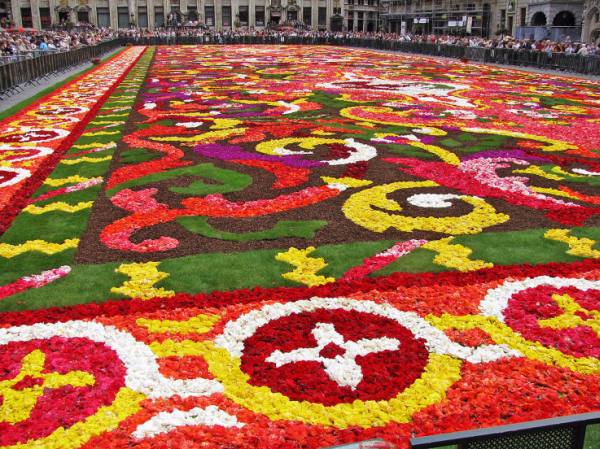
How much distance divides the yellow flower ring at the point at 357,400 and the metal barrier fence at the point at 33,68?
1353cm

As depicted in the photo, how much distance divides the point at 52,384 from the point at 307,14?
80.7 metres

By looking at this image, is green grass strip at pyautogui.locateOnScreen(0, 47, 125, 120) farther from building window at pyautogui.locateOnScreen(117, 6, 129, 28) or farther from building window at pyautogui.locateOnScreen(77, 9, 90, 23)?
building window at pyautogui.locateOnScreen(77, 9, 90, 23)

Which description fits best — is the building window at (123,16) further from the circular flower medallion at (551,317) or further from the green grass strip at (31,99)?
the circular flower medallion at (551,317)

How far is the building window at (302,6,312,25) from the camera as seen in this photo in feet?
256

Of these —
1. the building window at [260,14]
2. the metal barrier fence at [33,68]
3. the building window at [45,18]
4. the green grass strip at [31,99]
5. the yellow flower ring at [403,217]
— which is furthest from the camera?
the building window at [260,14]

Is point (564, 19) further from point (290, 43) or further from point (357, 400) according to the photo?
point (357, 400)

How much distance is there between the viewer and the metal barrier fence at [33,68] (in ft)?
49.6

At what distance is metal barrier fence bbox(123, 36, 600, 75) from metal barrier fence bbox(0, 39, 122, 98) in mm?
17671

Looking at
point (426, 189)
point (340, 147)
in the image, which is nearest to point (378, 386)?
point (426, 189)

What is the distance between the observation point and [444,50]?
3206 centimetres

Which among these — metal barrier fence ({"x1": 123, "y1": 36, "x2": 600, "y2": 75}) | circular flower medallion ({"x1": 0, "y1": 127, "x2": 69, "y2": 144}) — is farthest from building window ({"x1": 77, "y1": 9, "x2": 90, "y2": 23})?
circular flower medallion ({"x1": 0, "y1": 127, "x2": 69, "y2": 144})

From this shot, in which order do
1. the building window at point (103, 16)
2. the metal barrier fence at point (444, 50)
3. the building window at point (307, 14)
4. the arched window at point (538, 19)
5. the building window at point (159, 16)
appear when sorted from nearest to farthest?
1. the metal barrier fence at point (444, 50)
2. the arched window at point (538, 19)
3. the building window at point (103, 16)
4. the building window at point (159, 16)
5. the building window at point (307, 14)

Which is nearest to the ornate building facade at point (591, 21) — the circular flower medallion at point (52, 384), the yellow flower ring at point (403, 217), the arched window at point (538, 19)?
the arched window at point (538, 19)

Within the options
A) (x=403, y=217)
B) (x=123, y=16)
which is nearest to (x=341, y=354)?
(x=403, y=217)
